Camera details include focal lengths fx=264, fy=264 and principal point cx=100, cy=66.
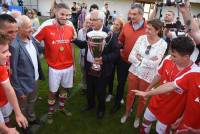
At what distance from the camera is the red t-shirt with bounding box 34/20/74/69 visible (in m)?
4.39

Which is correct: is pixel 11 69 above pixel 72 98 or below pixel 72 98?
above

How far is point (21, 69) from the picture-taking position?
3.83 m

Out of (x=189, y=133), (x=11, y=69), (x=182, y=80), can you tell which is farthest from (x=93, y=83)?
(x=189, y=133)

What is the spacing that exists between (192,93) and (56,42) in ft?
7.93

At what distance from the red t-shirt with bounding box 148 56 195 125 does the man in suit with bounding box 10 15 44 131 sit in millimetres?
1851

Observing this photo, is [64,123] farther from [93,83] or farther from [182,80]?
[182,80]

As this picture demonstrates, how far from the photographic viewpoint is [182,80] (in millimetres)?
2934

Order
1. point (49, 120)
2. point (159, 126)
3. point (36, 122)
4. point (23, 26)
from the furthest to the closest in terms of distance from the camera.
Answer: point (49, 120)
point (36, 122)
point (23, 26)
point (159, 126)

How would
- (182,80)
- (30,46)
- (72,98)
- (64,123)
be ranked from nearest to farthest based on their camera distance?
(182,80) → (30,46) → (64,123) → (72,98)

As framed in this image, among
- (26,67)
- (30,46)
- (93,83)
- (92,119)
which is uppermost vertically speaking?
(30,46)

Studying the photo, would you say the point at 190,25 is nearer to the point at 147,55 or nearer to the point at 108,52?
the point at 147,55

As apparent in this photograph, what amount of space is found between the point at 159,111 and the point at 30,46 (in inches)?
82.7

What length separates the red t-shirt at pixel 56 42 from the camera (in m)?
4.39

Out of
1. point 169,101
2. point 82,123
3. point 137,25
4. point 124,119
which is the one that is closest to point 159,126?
point 169,101
